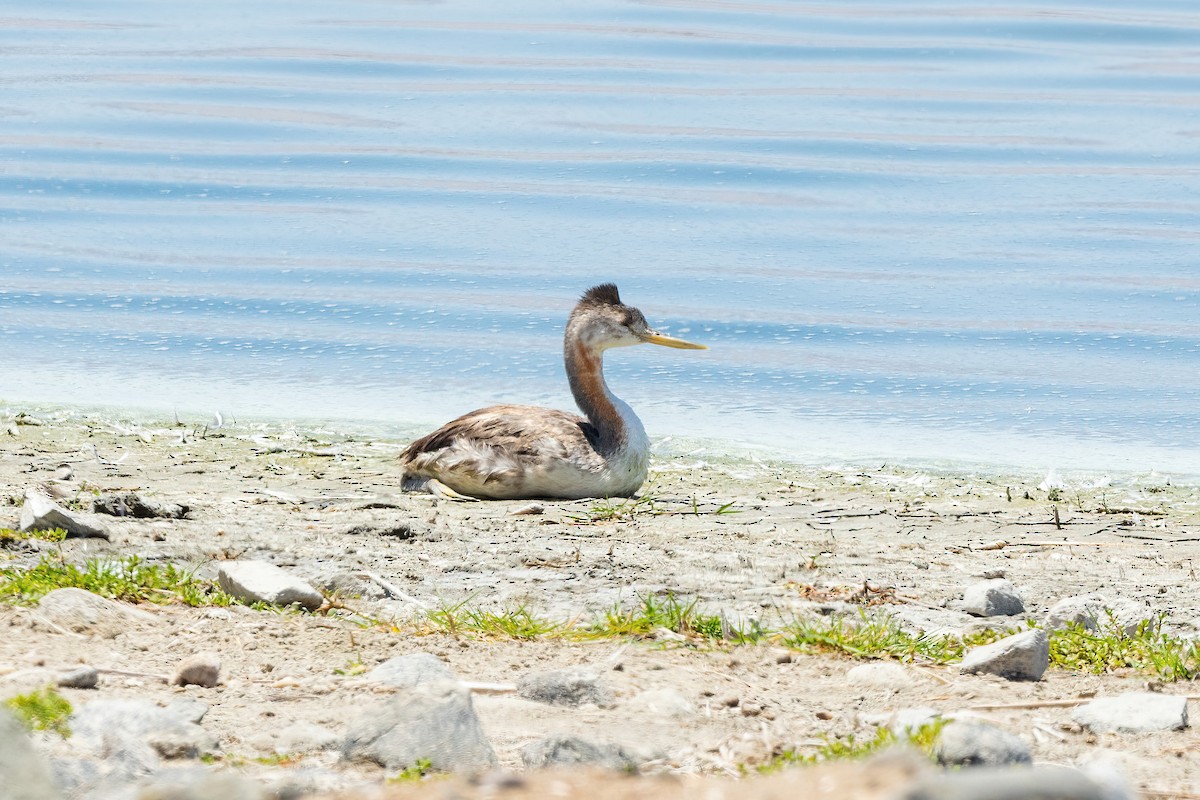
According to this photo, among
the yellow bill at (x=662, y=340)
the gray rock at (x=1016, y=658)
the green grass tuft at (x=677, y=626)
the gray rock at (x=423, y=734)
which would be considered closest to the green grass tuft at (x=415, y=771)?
the gray rock at (x=423, y=734)

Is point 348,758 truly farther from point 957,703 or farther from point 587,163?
point 587,163

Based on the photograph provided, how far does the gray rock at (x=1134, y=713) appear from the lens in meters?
4.91

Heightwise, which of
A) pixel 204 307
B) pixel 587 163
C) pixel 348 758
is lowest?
pixel 348 758

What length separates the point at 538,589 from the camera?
6629mm

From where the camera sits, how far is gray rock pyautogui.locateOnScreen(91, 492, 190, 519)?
7441 millimetres

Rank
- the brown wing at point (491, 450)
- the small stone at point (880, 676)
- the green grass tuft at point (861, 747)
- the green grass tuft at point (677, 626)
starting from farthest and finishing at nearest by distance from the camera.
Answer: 1. the brown wing at point (491, 450)
2. the green grass tuft at point (677, 626)
3. the small stone at point (880, 676)
4. the green grass tuft at point (861, 747)

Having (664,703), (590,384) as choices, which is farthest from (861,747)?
(590,384)

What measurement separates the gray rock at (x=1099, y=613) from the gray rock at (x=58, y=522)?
3525 mm

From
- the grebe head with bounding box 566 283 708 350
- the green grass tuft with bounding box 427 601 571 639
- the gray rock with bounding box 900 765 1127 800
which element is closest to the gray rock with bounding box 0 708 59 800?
the gray rock with bounding box 900 765 1127 800

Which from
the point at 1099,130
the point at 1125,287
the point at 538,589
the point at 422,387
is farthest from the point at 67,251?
the point at 1099,130

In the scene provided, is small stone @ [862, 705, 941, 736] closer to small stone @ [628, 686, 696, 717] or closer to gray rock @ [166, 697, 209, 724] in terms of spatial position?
small stone @ [628, 686, 696, 717]

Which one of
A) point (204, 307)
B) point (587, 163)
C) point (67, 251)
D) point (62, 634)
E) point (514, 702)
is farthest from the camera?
point (587, 163)

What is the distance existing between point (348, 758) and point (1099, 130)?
1691 centimetres

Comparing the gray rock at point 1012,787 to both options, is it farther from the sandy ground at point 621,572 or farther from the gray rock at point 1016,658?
the gray rock at point 1016,658
